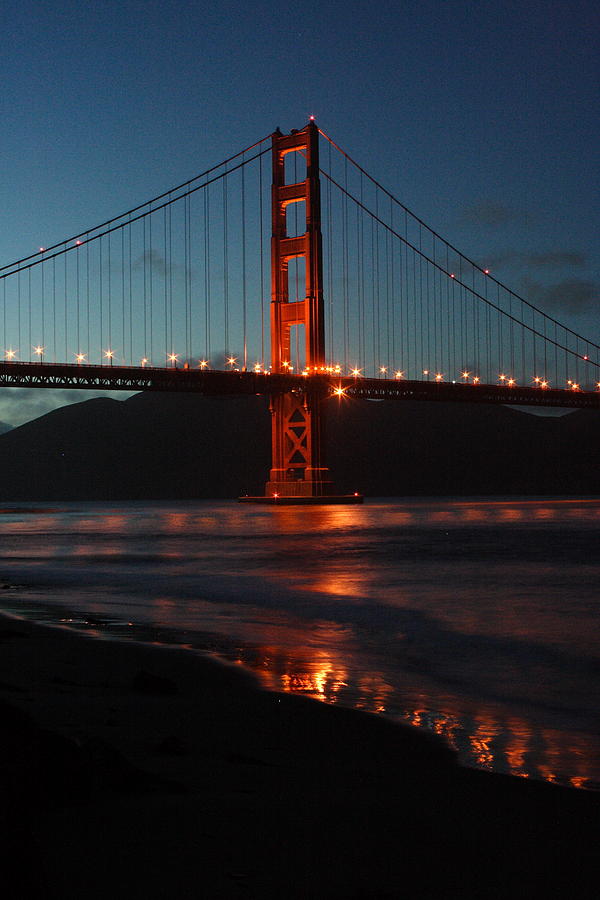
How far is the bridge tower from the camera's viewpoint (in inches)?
2921

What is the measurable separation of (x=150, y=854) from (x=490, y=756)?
2341 mm

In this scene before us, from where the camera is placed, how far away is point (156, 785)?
12.8 ft

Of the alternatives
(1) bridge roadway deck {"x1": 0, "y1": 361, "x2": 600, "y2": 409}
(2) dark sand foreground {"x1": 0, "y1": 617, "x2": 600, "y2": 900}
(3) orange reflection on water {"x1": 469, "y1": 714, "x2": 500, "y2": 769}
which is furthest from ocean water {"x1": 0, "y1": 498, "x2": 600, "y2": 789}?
(1) bridge roadway deck {"x1": 0, "y1": 361, "x2": 600, "y2": 409}

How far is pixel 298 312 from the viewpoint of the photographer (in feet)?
246

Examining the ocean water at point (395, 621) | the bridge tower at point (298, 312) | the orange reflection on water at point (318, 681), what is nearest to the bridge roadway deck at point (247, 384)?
the bridge tower at point (298, 312)

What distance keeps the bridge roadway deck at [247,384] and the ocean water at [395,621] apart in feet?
145

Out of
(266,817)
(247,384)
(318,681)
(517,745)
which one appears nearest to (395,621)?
(318,681)

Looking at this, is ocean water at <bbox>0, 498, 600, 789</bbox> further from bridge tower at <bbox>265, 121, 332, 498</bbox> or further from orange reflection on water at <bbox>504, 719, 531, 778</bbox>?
bridge tower at <bbox>265, 121, 332, 498</bbox>

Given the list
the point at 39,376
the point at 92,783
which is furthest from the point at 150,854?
the point at 39,376

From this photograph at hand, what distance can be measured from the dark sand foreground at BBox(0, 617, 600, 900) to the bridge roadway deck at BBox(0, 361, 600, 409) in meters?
67.6

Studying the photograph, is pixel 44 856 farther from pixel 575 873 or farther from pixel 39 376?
pixel 39 376

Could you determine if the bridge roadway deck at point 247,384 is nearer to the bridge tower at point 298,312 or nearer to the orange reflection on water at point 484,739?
the bridge tower at point 298,312

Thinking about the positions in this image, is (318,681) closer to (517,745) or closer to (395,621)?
(517,745)

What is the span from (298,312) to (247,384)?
20.1 feet
